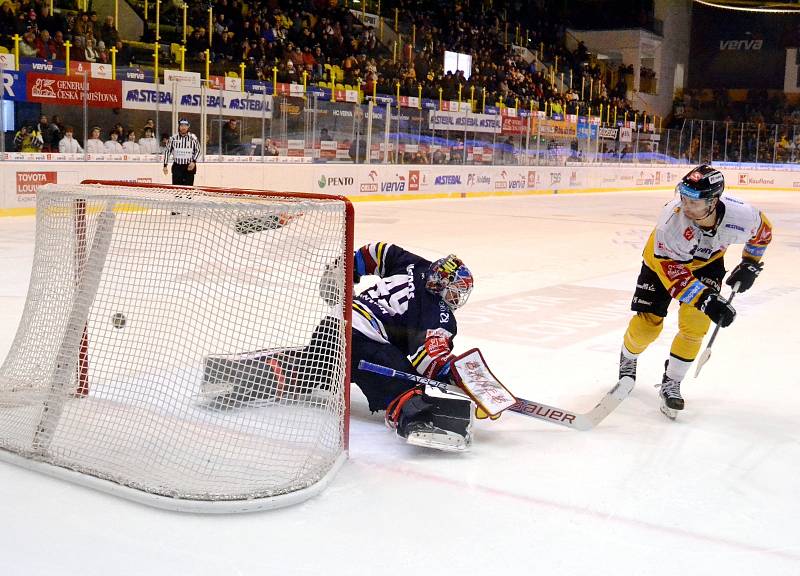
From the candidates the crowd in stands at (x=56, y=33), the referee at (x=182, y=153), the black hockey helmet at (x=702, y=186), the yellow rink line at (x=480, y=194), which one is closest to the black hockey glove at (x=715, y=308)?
the black hockey helmet at (x=702, y=186)

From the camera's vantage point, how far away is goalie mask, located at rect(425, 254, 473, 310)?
3.48 m

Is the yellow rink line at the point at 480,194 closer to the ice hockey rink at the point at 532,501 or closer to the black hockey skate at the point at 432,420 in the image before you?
the ice hockey rink at the point at 532,501

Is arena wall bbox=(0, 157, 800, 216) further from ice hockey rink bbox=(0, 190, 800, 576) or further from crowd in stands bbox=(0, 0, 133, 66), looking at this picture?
ice hockey rink bbox=(0, 190, 800, 576)

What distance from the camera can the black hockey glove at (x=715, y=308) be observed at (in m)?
3.55

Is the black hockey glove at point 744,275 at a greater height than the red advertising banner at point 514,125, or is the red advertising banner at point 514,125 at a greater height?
the red advertising banner at point 514,125

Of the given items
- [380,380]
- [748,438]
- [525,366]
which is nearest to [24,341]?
[380,380]

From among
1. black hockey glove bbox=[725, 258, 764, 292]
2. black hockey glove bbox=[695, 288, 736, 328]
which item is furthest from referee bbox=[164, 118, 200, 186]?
black hockey glove bbox=[695, 288, 736, 328]

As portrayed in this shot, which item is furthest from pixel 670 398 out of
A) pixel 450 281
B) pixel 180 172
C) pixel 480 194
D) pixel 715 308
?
pixel 480 194

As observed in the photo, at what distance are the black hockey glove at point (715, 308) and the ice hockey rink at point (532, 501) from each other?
1.54 feet

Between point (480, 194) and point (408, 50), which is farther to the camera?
point (408, 50)

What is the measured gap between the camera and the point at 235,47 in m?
16.4

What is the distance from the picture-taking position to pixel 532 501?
284 cm

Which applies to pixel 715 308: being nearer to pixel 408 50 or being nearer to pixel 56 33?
pixel 56 33

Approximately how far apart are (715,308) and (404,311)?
1204mm
